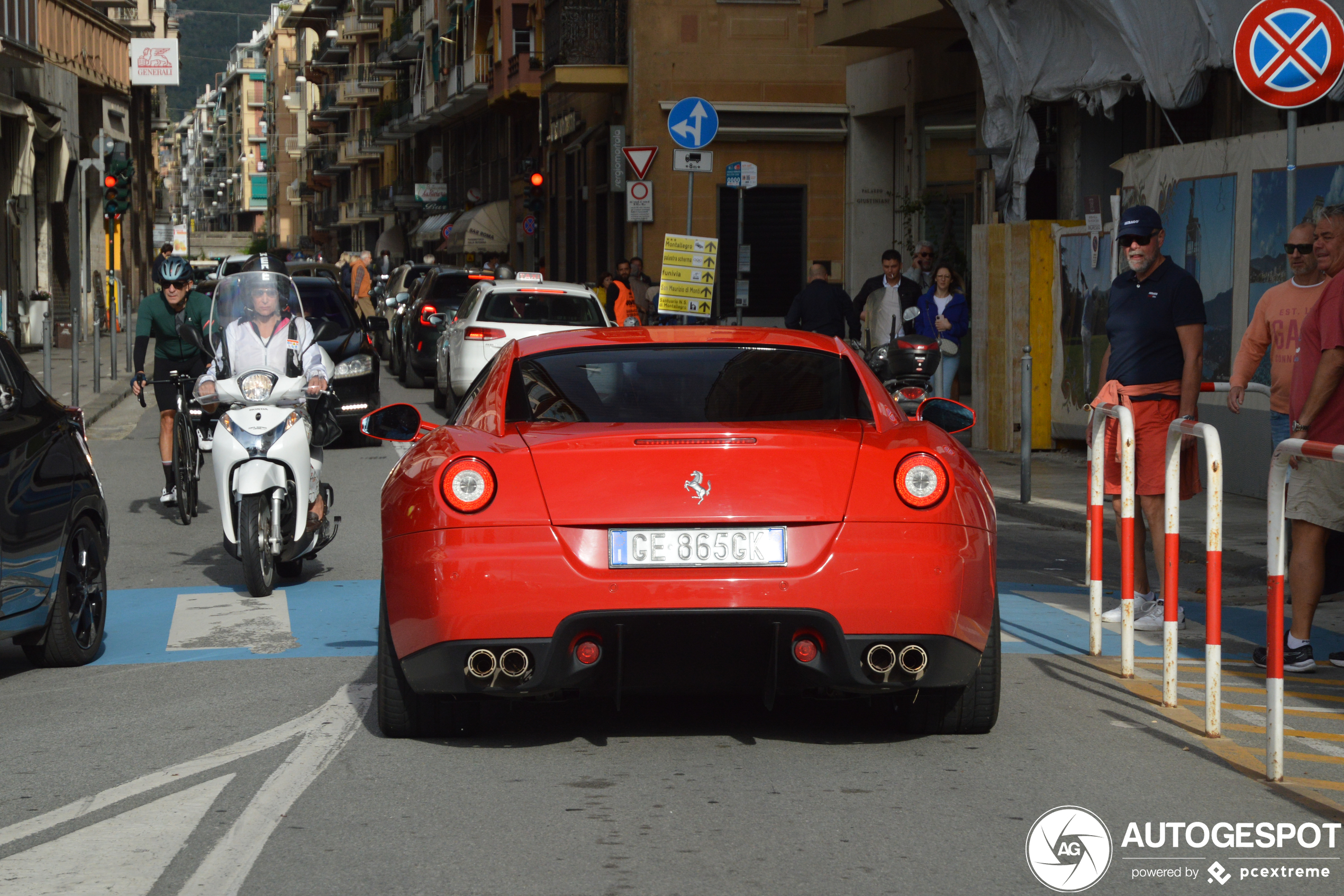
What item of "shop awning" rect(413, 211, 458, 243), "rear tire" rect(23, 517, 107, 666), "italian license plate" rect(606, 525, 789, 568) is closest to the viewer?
"italian license plate" rect(606, 525, 789, 568)

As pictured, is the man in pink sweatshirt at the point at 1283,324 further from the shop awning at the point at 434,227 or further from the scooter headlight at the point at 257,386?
the shop awning at the point at 434,227

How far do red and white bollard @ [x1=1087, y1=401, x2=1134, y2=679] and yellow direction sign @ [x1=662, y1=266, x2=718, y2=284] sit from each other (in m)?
13.9

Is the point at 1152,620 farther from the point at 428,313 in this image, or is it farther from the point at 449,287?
the point at 449,287

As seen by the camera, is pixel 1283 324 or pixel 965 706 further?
pixel 1283 324

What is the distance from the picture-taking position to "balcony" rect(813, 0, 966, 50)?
68.1ft

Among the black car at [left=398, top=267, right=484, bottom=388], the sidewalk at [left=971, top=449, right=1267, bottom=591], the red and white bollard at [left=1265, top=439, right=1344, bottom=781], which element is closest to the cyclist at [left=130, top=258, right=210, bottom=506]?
the sidewalk at [left=971, top=449, right=1267, bottom=591]

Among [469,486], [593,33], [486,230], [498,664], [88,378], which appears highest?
[593,33]

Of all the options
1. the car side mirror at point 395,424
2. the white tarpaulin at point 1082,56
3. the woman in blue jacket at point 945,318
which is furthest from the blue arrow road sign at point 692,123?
the car side mirror at point 395,424

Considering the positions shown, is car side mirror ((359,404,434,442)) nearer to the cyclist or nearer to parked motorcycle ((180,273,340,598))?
parked motorcycle ((180,273,340,598))

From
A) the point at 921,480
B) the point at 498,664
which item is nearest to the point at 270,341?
the point at 498,664

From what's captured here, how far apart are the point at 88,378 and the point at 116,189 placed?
3.37 m

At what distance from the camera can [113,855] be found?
15.5 ft

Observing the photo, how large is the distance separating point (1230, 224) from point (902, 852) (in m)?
10.6

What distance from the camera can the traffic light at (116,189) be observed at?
94.4 feet
